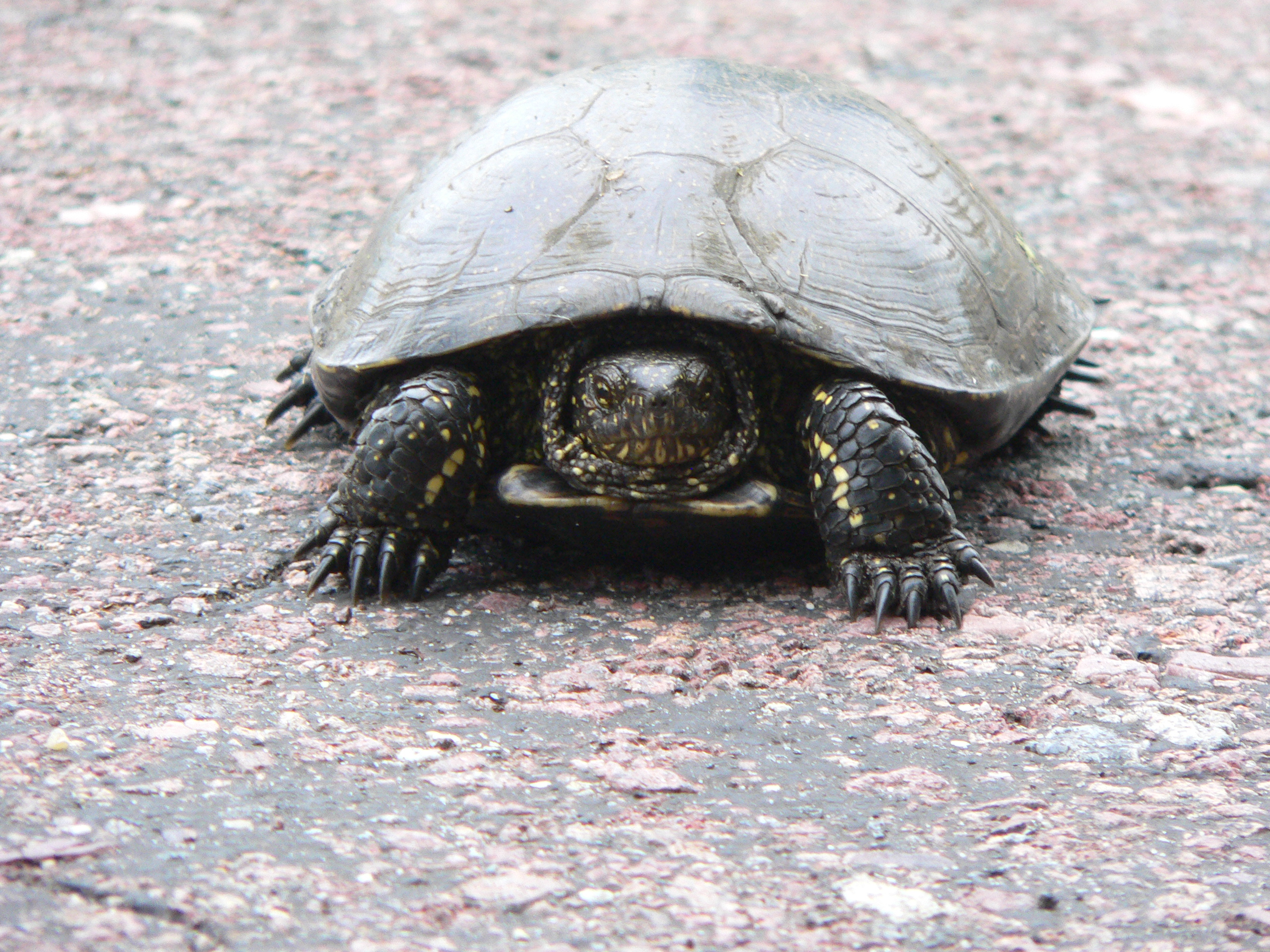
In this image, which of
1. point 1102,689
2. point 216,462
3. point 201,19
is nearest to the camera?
point 1102,689

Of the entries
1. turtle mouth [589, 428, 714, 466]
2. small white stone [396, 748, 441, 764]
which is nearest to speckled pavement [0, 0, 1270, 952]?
small white stone [396, 748, 441, 764]

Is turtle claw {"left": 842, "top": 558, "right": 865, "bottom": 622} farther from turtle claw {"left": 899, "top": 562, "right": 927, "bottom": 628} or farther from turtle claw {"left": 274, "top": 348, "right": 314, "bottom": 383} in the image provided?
turtle claw {"left": 274, "top": 348, "right": 314, "bottom": 383}

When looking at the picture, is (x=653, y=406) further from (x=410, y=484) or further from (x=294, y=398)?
(x=294, y=398)

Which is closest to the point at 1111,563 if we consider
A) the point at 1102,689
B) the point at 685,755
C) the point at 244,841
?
the point at 1102,689

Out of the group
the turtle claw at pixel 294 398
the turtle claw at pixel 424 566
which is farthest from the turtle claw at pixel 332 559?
the turtle claw at pixel 294 398

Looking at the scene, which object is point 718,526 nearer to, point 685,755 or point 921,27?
point 685,755

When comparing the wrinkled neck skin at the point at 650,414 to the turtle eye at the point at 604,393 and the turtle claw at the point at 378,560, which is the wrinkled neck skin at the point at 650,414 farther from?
the turtle claw at the point at 378,560

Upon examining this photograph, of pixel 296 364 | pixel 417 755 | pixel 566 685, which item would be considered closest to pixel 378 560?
pixel 566 685
